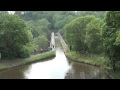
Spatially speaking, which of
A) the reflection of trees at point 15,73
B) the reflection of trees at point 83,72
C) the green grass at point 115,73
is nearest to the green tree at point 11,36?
the reflection of trees at point 15,73

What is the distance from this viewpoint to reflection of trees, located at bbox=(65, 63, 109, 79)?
894 inches

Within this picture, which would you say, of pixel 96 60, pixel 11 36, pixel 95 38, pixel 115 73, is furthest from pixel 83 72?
pixel 11 36

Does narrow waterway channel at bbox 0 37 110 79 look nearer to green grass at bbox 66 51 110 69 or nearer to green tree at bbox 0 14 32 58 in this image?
green grass at bbox 66 51 110 69

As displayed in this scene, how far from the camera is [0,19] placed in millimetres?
29750

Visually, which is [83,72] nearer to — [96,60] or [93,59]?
[96,60]

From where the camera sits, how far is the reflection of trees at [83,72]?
2271cm

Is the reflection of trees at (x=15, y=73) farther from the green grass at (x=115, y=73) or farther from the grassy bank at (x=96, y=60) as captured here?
the green grass at (x=115, y=73)

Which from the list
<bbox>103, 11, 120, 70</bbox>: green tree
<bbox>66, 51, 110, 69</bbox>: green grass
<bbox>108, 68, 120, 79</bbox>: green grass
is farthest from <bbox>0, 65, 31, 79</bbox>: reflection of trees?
<bbox>103, 11, 120, 70</bbox>: green tree

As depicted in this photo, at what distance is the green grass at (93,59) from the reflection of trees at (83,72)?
0.91 metres

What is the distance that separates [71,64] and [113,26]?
9.23 m

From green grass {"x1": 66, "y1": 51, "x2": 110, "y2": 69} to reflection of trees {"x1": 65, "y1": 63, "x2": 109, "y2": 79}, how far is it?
91 centimetres
